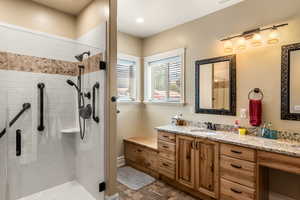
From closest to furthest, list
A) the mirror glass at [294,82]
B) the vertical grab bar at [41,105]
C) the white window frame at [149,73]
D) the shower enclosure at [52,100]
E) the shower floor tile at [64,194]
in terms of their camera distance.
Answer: the mirror glass at [294,82], the shower enclosure at [52,100], the shower floor tile at [64,194], the vertical grab bar at [41,105], the white window frame at [149,73]

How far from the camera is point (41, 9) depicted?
243cm

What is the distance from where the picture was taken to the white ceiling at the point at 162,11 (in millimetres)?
2510

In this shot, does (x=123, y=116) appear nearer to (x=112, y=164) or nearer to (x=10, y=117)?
(x=112, y=164)

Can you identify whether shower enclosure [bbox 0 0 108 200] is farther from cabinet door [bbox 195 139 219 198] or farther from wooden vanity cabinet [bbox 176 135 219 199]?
cabinet door [bbox 195 139 219 198]

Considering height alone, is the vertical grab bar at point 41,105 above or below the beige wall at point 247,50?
below

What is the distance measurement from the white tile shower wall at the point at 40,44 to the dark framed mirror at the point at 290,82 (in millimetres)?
2265

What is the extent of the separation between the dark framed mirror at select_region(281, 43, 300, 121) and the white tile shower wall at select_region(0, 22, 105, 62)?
2.27m

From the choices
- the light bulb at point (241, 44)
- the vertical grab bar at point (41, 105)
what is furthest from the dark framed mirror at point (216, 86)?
the vertical grab bar at point (41, 105)

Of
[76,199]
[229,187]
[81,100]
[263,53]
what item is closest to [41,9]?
[81,100]

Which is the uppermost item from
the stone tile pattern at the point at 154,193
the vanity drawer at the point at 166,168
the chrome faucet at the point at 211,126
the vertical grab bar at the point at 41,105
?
the vertical grab bar at the point at 41,105

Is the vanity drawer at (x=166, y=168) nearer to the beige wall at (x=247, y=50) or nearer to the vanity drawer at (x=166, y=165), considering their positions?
the vanity drawer at (x=166, y=165)

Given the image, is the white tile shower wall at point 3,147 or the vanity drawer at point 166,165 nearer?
the white tile shower wall at point 3,147

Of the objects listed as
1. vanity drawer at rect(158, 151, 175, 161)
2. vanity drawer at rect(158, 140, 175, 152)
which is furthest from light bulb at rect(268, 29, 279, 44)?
vanity drawer at rect(158, 151, 175, 161)

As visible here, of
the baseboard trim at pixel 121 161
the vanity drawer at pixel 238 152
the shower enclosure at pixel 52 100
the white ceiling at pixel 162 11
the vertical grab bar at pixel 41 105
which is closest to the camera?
the vanity drawer at pixel 238 152
